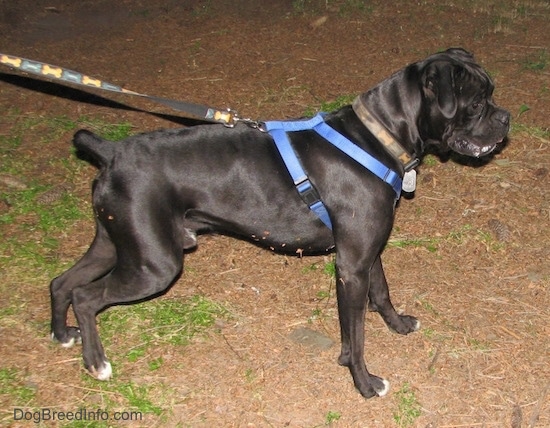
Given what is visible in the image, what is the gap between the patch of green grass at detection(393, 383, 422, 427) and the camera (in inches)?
172

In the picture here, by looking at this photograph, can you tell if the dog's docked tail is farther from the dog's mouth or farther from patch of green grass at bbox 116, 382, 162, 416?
the dog's mouth

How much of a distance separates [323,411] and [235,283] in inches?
58.2

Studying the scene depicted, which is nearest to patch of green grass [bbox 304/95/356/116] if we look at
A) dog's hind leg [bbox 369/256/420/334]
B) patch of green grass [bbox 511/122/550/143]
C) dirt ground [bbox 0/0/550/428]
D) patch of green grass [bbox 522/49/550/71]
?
dirt ground [bbox 0/0/550/428]

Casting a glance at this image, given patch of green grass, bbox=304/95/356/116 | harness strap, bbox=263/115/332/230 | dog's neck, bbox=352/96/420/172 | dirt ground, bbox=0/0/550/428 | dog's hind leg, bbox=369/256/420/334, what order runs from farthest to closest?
1. patch of green grass, bbox=304/95/356/116
2. dog's hind leg, bbox=369/256/420/334
3. dirt ground, bbox=0/0/550/428
4. dog's neck, bbox=352/96/420/172
5. harness strap, bbox=263/115/332/230

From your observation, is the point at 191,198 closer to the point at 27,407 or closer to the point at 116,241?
the point at 116,241

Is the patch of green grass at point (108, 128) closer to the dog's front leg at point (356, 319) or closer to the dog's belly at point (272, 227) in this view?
the dog's belly at point (272, 227)

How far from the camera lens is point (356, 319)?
443cm

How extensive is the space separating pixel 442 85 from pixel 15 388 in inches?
136

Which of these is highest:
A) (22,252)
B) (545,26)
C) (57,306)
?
(545,26)

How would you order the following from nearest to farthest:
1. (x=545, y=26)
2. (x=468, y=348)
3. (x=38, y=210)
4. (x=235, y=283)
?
1. (x=468, y=348)
2. (x=235, y=283)
3. (x=38, y=210)
4. (x=545, y=26)

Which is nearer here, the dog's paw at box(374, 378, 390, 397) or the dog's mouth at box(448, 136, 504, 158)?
the dog's mouth at box(448, 136, 504, 158)

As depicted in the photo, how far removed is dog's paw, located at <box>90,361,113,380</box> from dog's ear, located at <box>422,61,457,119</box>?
286cm

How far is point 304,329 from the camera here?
5.11 meters

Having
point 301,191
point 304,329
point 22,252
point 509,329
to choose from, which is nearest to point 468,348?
point 509,329
